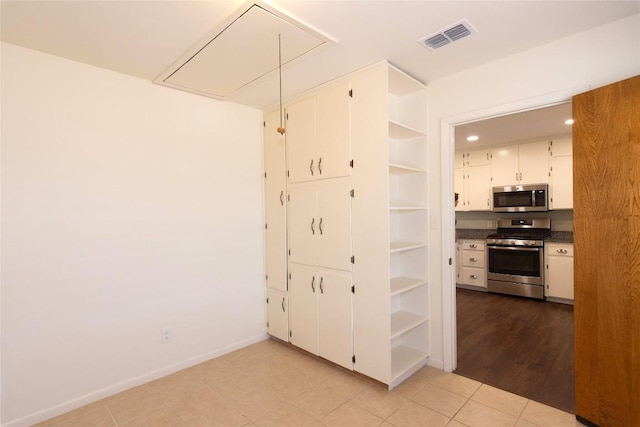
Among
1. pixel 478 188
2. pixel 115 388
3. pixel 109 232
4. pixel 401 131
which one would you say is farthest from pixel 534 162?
pixel 115 388

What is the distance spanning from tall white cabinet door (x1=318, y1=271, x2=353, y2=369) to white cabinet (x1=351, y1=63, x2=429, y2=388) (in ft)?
0.27

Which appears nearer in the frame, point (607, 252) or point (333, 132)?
point (607, 252)

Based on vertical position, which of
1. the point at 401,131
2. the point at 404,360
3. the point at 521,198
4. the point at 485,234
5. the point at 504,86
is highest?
the point at 504,86

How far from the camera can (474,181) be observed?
18.4ft

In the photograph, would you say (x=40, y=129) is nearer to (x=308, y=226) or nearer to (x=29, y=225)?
(x=29, y=225)

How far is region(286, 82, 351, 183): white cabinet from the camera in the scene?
2705 millimetres

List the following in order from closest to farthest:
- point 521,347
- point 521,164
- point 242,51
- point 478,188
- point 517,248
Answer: point 242,51, point 521,347, point 517,248, point 521,164, point 478,188

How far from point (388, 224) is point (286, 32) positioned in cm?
151

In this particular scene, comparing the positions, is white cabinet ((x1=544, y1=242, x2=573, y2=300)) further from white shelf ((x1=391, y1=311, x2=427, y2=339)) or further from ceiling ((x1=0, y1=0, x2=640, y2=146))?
ceiling ((x1=0, y1=0, x2=640, y2=146))

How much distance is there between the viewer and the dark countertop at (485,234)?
4.71 m

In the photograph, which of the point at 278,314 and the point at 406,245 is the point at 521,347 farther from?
the point at 278,314

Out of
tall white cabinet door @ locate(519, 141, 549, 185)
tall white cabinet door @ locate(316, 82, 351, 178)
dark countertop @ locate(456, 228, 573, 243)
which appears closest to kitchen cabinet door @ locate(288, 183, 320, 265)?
tall white cabinet door @ locate(316, 82, 351, 178)

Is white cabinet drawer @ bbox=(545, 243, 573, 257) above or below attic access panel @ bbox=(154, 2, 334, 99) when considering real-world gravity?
below

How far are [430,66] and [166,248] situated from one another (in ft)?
8.93
